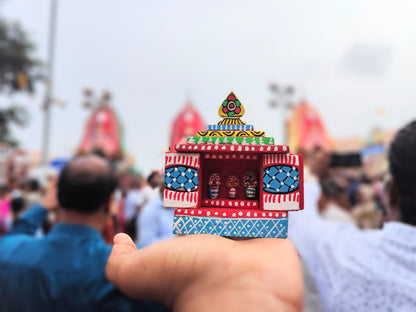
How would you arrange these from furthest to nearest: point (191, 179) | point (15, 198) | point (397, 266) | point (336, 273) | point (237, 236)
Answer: point (15, 198) → point (336, 273) → point (397, 266) → point (191, 179) → point (237, 236)

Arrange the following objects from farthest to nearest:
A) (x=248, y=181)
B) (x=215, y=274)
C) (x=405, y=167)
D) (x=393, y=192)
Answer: (x=393, y=192) → (x=405, y=167) → (x=248, y=181) → (x=215, y=274)

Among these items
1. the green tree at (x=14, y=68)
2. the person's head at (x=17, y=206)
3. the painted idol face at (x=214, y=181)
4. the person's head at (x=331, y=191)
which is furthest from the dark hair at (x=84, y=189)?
the green tree at (x=14, y=68)

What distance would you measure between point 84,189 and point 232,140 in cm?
124

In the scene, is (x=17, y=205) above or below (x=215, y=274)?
below

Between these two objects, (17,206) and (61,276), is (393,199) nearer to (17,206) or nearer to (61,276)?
(61,276)

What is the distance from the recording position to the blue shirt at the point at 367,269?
1.70m

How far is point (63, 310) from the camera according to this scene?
1.81 metres

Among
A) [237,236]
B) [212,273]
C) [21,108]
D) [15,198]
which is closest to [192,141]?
[237,236]

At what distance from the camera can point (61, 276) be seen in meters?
1.83

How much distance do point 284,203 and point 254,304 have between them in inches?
13.2

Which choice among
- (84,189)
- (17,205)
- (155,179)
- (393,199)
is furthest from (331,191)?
(17,205)

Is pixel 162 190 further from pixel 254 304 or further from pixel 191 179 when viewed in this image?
pixel 254 304

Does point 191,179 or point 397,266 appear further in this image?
point 397,266

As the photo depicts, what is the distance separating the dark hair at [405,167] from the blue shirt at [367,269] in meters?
0.10
